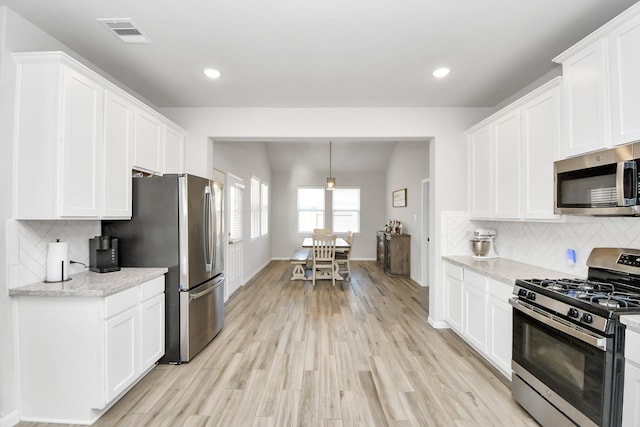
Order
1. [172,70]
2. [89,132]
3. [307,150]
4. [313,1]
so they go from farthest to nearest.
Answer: [307,150]
[172,70]
[89,132]
[313,1]

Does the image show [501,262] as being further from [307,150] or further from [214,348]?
[307,150]

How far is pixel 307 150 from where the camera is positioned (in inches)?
315

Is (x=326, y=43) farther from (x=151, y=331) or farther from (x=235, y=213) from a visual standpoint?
(x=235, y=213)

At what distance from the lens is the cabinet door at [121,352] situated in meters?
2.03

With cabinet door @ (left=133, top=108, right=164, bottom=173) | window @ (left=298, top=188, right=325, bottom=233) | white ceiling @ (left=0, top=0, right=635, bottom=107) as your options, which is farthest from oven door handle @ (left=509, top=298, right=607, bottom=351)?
window @ (left=298, top=188, right=325, bottom=233)

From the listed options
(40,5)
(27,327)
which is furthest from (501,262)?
(40,5)

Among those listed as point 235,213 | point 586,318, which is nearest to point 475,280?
point 586,318

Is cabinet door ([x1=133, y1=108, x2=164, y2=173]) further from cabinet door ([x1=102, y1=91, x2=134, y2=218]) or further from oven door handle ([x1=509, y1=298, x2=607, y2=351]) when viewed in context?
oven door handle ([x1=509, y1=298, x2=607, y2=351])

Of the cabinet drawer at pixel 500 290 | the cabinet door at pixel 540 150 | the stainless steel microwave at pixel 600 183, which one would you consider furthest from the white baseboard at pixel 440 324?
the stainless steel microwave at pixel 600 183

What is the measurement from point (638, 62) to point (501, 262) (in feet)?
6.53

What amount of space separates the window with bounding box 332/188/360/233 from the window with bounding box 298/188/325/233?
458 mm

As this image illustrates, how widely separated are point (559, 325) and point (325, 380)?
1.71m

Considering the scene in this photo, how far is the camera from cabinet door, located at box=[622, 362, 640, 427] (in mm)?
1376

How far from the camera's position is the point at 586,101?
1.94 m
